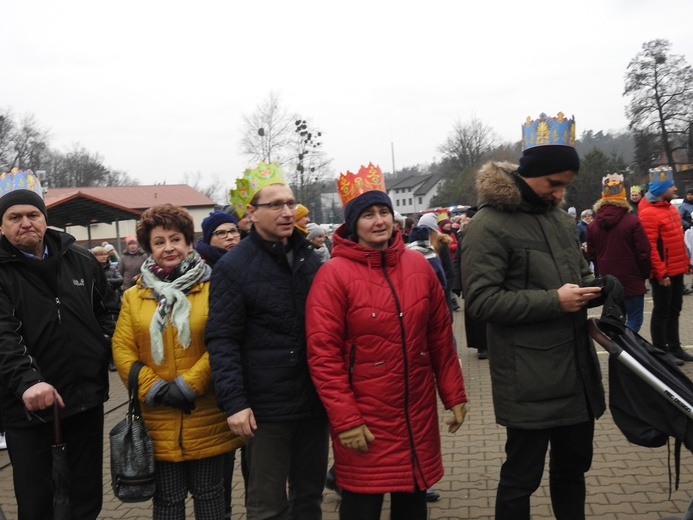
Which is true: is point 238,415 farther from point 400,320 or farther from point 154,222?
point 154,222

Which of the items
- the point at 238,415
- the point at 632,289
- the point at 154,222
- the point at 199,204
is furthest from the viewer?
the point at 199,204

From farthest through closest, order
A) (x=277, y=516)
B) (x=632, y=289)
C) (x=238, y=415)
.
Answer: (x=632, y=289) → (x=277, y=516) → (x=238, y=415)

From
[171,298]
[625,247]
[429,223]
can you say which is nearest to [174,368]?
[171,298]

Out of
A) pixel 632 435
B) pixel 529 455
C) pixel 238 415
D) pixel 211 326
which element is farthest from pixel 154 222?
pixel 632 435

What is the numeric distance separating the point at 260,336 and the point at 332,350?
1.15ft

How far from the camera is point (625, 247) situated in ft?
22.0

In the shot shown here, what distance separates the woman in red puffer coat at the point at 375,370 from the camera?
9.39 ft

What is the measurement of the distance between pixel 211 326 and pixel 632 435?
192 cm

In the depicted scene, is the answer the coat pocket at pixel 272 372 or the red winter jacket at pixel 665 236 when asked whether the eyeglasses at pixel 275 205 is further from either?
the red winter jacket at pixel 665 236

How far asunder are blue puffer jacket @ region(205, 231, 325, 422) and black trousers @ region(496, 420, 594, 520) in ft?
3.22

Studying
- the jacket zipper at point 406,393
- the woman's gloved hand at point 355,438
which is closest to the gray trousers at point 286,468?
the woman's gloved hand at point 355,438

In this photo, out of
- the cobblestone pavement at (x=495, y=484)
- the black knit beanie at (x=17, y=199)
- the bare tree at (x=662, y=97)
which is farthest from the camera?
the bare tree at (x=662, y=97)

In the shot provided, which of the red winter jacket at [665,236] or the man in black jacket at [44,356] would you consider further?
the red winter jacket at [665,236]

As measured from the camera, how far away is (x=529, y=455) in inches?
120
